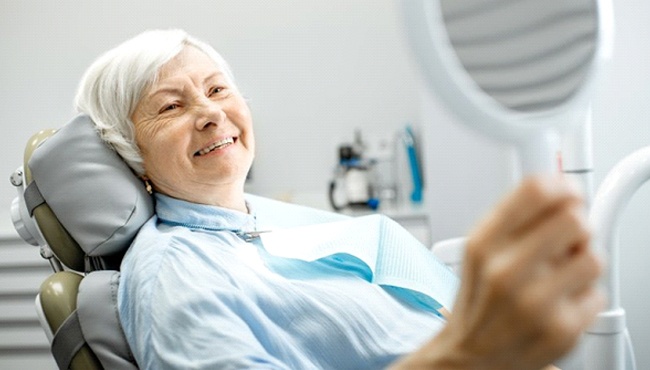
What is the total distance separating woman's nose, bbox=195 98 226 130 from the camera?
1.46 m

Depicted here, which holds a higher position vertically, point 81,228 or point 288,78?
point 288,78

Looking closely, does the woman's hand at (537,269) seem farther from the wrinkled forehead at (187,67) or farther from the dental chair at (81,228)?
the wrinkled forehead at (187,67)

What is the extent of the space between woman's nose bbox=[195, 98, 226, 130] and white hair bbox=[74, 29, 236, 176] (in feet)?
0.37

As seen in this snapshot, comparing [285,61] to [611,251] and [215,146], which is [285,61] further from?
[611,251]

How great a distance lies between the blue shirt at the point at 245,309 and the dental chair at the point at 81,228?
5 centimetres

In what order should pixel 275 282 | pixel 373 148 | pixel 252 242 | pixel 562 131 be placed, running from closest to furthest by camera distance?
pixel 562 131 → pixel 275 282 → pixel 252 242 → pixel 373 148

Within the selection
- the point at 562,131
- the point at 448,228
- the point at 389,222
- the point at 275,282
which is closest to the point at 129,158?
the point at 275,282

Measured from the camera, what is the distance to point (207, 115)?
1.46 m

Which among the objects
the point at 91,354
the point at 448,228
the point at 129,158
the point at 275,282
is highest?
the point at 129,158

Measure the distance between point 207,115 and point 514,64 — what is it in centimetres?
92

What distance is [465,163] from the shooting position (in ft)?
8.95

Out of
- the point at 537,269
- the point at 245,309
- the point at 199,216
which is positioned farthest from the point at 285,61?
the point at 537,269

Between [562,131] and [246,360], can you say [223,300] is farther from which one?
[562,131]

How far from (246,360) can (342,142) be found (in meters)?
2.33
